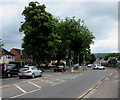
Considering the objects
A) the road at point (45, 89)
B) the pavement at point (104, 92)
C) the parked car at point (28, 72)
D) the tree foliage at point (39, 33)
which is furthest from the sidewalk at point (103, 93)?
the tree foliage at point (39, 33)

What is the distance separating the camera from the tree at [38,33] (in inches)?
1672

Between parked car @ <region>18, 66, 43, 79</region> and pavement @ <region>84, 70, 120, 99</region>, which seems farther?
parked car @ <region>18, 66, 43, 79</region>

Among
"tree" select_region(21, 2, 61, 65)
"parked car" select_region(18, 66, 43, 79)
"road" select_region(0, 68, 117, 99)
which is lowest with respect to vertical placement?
"road" select_region(0, 68, 117, 99)

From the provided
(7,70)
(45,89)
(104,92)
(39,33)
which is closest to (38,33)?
(39,33)

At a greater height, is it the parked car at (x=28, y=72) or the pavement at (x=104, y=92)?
the parked car at (x=28, y=72)

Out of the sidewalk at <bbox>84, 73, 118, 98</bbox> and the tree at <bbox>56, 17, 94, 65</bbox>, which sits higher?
the tree at <bbox>56, 17, 94, 65</bbox>

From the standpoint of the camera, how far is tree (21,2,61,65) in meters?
42.5

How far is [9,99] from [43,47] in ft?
107

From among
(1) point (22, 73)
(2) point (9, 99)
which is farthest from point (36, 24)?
(2) point (9, 99)

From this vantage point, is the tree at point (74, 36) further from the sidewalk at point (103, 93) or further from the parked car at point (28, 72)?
the sidewalk at point (103, 93)

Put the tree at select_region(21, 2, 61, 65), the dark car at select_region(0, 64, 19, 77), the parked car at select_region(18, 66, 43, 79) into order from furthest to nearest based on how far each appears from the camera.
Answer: the tree at select_region(21, 2, 61, 65) < the dark car at select_region(0, 64, 19, 77) < the parked car at select_region(18, 66, 43, 79)

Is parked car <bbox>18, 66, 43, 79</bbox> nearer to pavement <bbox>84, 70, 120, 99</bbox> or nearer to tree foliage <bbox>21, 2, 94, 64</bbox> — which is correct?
pavement <bbox>84, 70, 120, 99</bbox>

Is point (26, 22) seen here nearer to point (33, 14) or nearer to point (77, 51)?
point (33, 14)

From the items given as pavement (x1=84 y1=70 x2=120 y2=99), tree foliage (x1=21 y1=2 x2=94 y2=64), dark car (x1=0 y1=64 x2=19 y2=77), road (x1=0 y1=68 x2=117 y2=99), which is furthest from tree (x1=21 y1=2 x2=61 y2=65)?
pavement (x1=84 y1=70 x2=120 y2=99)
